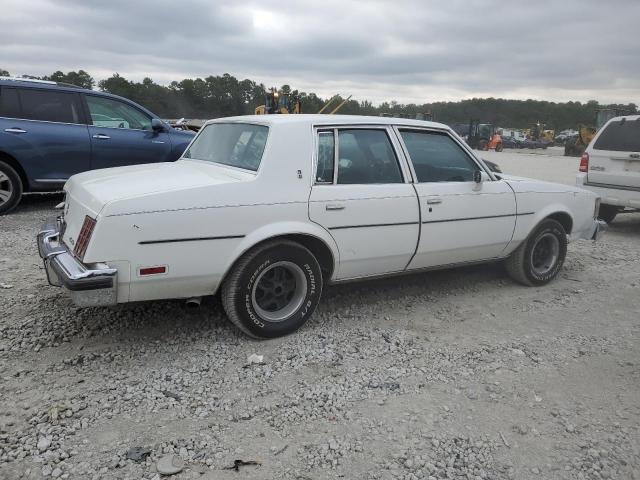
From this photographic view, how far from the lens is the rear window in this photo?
768 cm

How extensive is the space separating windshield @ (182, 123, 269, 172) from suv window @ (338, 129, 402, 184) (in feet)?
1.98

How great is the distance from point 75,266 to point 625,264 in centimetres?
585

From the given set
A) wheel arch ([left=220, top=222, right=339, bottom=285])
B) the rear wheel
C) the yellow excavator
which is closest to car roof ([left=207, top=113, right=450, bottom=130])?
wheel arch ([left=220, top=222, right=339, bottom=285])

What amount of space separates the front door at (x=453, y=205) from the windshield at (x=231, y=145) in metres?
1.22

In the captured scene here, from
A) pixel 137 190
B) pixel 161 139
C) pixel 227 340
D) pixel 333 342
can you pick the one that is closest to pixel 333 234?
pixel 333 342

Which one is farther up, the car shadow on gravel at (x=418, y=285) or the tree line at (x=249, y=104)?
the tree line at (x=249, y=104)

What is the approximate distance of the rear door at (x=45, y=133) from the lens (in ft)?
23.5

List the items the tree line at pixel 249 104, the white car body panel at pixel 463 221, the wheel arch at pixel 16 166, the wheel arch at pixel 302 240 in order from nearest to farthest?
1. the wheel arch at pixel 302 240
2. the white car body panel at pixel 463 221
3. the wheel arch at pixel 16 166
4. the tree line at pixel 249 104

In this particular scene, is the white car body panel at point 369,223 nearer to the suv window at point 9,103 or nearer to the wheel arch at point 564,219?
the wheel arch at point 564,219

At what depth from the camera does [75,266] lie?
10.3 ft

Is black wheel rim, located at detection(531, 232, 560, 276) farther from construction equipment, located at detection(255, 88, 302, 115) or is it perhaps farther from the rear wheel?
construction equipment, located at detection(255, 88, 302, 115)

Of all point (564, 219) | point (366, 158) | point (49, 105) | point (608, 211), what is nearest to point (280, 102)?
point (49, 105)

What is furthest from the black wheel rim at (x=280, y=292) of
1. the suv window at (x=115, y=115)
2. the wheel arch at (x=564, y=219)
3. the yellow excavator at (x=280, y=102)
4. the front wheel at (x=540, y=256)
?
the yellow excavator at (x=280, y=102)

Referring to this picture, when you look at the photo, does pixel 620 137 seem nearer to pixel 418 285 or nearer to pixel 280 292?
pixel 418 285
